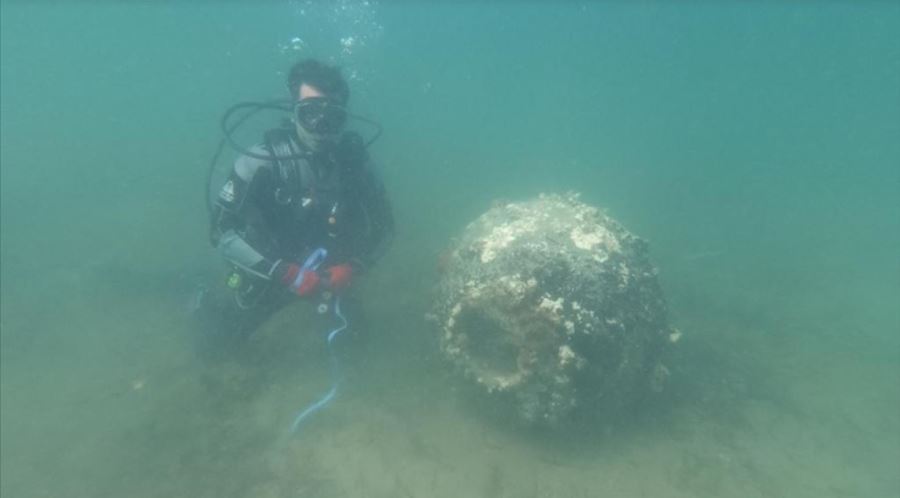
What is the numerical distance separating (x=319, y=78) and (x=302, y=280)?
8.03 ft

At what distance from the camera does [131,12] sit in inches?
2662

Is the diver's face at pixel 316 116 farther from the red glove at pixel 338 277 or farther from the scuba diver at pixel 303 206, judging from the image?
the red glove at pixel 338 277

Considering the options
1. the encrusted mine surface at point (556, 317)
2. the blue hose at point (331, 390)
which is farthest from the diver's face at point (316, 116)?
the encrusted mine surface at point (556, 317)

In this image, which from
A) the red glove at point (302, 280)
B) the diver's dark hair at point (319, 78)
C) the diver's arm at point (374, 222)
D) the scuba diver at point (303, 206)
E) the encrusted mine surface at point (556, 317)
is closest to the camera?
the encrusted mine surface at point (556, 317)

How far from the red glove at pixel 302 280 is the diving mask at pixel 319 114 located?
5.41ft

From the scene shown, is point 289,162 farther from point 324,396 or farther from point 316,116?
point 324,396

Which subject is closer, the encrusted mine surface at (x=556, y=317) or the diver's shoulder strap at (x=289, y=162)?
the encrusted mine surface at (x=556, y=317)

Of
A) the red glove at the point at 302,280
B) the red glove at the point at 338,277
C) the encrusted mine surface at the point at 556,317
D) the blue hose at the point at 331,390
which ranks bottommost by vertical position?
the blue hose at the point at 331,390

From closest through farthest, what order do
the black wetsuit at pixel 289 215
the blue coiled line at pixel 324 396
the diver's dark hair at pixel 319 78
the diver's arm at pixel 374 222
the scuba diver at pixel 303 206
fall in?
1. the blue coiled line at pixel 324 396
2. the scuba diver at pixel 303 206
3. the black wetsuit at pixel 289 215
4. the diver's dark hair at pixel 319 78
5. the diver's arm at pixel 374 222

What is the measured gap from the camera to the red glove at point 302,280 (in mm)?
5711

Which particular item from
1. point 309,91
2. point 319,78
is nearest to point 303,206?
point 309,91

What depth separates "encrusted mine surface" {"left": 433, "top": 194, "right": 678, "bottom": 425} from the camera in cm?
518

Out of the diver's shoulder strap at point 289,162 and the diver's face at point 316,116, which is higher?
the diver's face at point 316,116

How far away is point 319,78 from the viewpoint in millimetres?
6250
